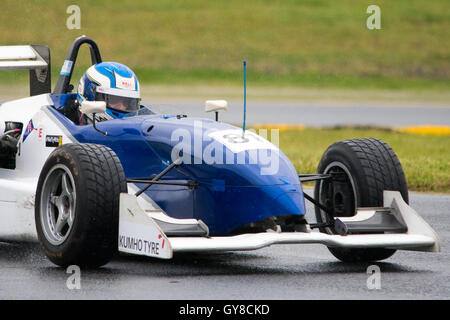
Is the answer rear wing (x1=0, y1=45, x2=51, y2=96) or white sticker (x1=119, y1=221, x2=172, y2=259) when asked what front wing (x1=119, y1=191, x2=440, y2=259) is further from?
rear wing (x1=0, y1=45, x2=51, y2=96)

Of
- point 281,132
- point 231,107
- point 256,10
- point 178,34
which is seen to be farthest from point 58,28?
point 281,132

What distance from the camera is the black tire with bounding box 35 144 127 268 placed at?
25.0 ft

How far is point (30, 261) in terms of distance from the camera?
863 cm

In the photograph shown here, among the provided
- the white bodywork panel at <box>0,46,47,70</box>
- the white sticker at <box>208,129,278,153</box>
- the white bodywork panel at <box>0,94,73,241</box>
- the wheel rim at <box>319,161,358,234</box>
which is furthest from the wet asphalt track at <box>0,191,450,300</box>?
the white bodywork panel at <box>0,46,47,70</box>

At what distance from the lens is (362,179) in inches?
341

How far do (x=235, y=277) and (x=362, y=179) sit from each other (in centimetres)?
156

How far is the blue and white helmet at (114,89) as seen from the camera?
932 centimetres

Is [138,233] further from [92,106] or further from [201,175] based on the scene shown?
[92,106]

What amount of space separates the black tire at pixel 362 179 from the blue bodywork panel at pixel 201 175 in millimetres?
710

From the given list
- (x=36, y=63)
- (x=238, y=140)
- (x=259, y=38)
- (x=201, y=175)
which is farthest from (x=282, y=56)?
(x=201, y=175)

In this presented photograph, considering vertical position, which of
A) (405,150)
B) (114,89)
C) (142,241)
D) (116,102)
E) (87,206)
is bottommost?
(405,150)

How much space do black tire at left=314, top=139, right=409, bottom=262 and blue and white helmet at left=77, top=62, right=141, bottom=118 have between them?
5.95 ft

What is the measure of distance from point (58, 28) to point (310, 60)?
11401 millimetres
